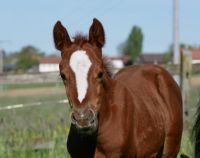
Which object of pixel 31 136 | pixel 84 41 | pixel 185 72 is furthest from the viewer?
pixel 185 72

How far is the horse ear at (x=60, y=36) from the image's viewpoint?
6.42 metres

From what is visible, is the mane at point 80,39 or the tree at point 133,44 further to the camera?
the tree at point 133,44

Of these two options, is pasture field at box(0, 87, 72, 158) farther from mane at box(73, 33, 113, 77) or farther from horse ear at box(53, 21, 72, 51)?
horse ear at box(53, 21, 72, 51)

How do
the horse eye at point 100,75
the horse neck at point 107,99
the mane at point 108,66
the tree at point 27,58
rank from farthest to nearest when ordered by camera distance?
the tree at point 27,58 < the mane at point 108,66 < the horse neck at point 107,99 < the horse eye at point 100,75

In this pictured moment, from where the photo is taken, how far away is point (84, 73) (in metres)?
5.95

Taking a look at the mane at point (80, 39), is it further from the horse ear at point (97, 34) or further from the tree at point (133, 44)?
the tree at point (133, 44)

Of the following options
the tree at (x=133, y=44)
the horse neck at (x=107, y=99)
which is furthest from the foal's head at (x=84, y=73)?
the tree at (x=133, y=44)

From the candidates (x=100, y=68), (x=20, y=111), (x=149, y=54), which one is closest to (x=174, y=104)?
(x=100, y=68)

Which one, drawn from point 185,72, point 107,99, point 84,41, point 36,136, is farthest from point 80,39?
point 185,72

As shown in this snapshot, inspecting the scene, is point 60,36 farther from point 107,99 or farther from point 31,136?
point 31,136

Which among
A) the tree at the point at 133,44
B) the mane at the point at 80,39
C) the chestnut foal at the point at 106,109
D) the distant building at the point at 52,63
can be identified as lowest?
the tree at the point at 133,44

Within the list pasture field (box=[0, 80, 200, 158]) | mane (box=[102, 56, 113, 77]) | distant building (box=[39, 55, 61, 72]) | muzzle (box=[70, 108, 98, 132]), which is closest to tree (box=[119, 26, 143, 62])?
distant building (box=[39, 55, 61, 72])

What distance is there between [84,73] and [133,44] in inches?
4005

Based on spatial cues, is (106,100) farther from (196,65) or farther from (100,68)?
(196,65)
